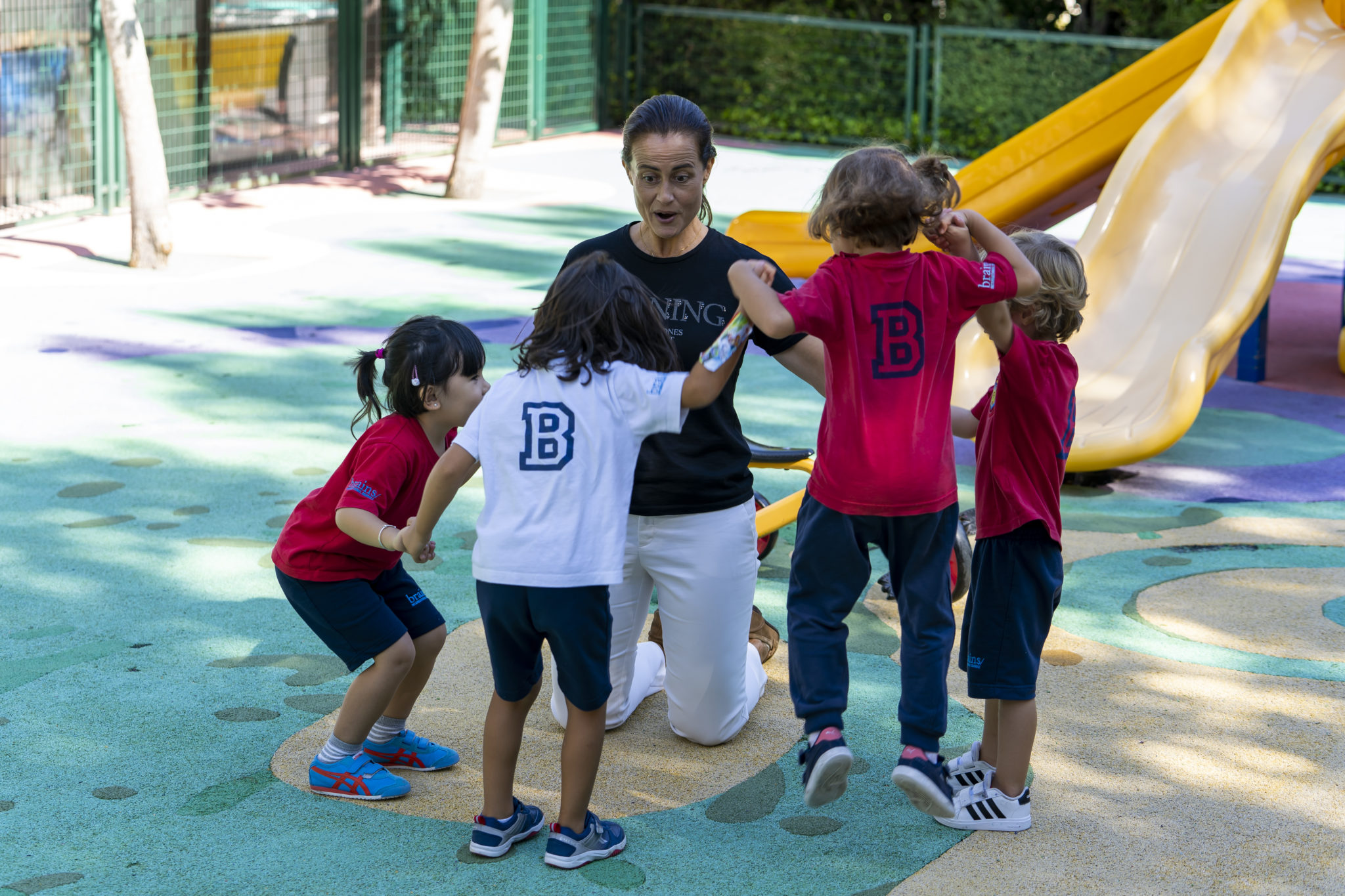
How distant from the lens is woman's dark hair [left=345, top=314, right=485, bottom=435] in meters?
3.25

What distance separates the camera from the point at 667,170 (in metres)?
3.31

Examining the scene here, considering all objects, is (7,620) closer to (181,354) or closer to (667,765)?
(667,765)

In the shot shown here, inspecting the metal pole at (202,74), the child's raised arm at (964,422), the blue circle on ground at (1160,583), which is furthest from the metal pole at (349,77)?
the child's raised arm at (964,422)

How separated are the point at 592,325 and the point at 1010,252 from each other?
35.1 inches

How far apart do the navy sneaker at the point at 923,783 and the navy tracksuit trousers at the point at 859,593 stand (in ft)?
0.19

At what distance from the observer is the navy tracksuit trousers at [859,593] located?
120 inches

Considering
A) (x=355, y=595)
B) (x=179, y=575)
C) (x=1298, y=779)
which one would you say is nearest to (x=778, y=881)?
(x=355, y=595)

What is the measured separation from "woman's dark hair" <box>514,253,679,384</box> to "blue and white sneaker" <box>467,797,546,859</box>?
3.31 ft

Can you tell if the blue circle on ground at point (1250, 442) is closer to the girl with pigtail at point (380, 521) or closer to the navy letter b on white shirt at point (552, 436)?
the girl with pigtail at point (380, 521)

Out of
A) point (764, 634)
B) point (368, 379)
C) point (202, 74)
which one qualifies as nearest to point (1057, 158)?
point (764, 634)

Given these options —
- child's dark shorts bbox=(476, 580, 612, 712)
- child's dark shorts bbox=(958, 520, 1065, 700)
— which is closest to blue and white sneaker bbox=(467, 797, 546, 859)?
child's dark shorts bbox=(476, 580, 612, 712)

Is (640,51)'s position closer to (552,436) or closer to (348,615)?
(348,615)

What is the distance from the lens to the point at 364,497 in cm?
317

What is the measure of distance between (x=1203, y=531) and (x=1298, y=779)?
7.25 feet
